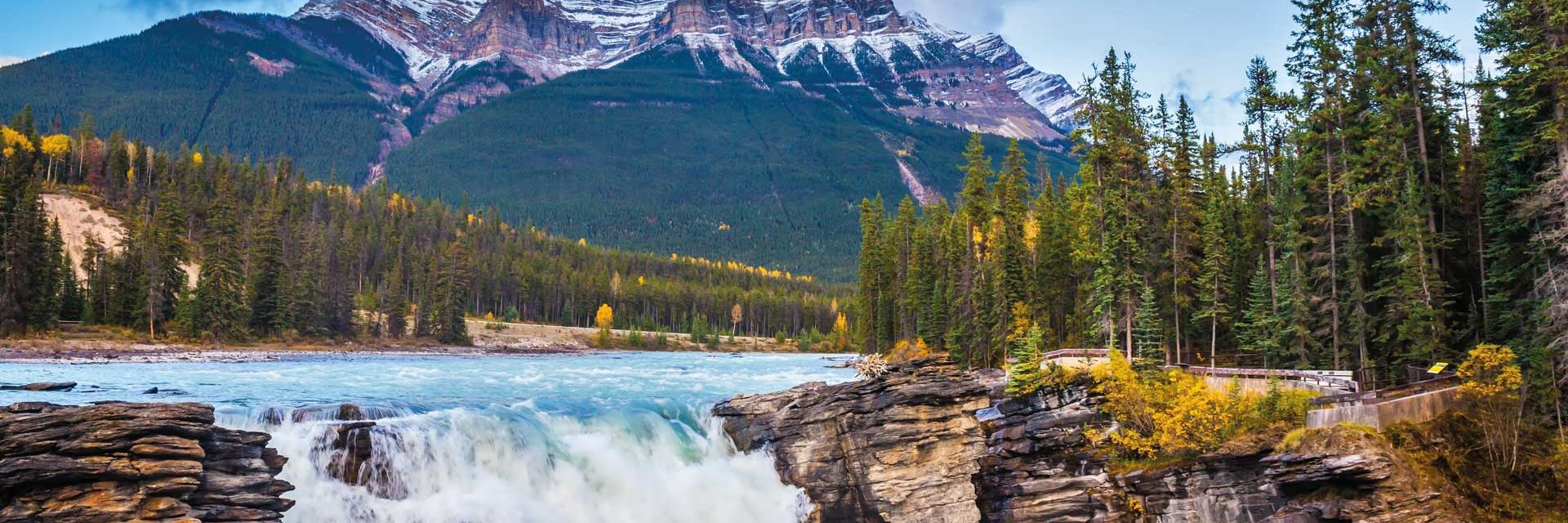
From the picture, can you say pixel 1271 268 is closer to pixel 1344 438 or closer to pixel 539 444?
pixel 1344 438

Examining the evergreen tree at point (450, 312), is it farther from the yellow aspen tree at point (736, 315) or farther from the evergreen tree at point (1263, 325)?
the evergreen tree at point (1263, 325)

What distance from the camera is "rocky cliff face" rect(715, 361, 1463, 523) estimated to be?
112ft

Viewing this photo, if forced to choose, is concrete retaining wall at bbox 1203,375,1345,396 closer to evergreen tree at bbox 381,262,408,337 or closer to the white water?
the white water

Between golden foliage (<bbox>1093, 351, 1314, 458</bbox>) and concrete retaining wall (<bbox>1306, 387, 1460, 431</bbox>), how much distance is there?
3.76 ft

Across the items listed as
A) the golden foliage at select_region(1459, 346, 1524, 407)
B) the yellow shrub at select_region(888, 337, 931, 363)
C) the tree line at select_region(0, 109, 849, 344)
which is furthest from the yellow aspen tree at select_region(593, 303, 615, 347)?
the golden foliage at select_region(1459, 346, 1524, 407)

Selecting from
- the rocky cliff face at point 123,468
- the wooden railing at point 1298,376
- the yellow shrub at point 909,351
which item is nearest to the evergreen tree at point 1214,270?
the wooden railing at point 1298,376

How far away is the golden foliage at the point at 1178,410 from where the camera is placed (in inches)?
1235

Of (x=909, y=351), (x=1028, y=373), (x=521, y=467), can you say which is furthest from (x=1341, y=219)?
(x=909, y=351)

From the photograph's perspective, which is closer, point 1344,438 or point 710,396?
point 1344,438

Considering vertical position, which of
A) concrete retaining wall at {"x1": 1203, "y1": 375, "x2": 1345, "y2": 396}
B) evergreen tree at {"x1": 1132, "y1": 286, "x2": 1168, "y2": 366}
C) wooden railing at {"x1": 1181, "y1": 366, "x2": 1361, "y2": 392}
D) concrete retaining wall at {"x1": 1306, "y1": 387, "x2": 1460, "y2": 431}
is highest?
evergreen tree at {"x1": 1132, "y1": 286, "x2": 1168, "y2": 366}

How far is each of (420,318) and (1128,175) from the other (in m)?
106

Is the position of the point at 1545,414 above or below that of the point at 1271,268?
below

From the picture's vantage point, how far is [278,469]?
28078 millimetres

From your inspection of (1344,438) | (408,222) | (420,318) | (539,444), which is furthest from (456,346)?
(1344,438)
